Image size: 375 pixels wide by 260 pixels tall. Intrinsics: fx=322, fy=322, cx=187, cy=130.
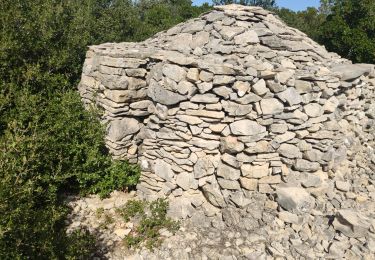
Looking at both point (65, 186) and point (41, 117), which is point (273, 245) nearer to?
point (65, 186)

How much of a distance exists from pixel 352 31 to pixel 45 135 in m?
14.2

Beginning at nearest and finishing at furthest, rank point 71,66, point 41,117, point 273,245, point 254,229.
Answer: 1. point 273,245
2. point 254,229
3. point 41,117
4. point 71,66

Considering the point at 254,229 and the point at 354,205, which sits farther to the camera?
the point at 354,205

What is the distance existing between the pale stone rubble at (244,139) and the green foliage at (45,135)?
23.6 inches

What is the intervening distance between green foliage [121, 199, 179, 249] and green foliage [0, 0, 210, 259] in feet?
2.08

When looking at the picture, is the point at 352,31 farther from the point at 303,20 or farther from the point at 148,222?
the point at 148,222

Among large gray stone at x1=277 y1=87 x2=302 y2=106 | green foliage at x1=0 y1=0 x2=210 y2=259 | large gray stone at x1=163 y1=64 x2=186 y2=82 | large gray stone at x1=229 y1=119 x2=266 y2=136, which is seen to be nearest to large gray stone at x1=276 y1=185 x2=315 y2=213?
large gray stone at x1=229 y1=119 x2=266 y2=136

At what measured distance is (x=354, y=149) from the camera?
7.05 m

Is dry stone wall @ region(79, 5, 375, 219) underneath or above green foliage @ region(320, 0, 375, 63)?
underneath

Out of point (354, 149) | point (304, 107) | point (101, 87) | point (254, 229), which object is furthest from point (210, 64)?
A: point (354, 149)

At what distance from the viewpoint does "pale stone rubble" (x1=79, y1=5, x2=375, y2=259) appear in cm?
539

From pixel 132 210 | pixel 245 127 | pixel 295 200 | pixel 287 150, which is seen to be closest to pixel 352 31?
pixel 287 150

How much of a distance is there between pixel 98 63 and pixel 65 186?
2575 mm

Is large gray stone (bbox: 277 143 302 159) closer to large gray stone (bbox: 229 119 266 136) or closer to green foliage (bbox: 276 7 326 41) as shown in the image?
large gray stone (bbox: 229 119 266 136)
